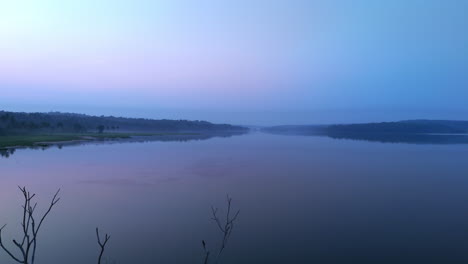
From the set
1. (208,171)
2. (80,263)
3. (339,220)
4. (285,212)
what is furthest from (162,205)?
(208,171)

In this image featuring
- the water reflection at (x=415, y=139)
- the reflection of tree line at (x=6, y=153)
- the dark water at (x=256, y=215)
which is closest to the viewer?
the dark water at (x=256, y=215)

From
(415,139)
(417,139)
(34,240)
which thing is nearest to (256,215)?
(34,240)

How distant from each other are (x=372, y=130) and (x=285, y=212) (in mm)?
175525

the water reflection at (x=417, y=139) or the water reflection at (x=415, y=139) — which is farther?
the water reflection at (x=415, y=139)

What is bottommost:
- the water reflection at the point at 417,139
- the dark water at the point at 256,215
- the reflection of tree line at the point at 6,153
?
the dark water at the point at 256,215

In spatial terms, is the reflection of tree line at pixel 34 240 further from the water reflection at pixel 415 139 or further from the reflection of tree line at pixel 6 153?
the water reflection at pixel 415 139

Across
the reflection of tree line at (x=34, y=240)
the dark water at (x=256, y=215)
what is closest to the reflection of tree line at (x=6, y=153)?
the dark water at (x=256, y=215)

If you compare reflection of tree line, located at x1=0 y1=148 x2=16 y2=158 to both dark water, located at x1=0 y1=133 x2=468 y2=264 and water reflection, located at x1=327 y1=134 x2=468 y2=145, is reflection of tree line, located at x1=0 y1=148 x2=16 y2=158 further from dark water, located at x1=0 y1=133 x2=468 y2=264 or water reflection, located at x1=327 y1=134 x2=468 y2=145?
water reflection, located at x1=327 y1=134 x2=468 y2=145

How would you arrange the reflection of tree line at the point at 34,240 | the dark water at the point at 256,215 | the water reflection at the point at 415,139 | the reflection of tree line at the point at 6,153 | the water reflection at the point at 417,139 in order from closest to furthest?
the reflection of tree line at the point at 34,240
the dark water at the point at 256,215
the reflection of tree line at the point at 6,153
the water reflection at the point at 417,139
the water reflection at the point at 415,139

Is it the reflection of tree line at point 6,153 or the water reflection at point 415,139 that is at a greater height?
the water reflection at point 415,139

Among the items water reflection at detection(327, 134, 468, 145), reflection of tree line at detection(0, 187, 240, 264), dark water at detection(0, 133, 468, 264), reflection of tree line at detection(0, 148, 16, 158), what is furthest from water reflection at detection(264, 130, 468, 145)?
reflection of tree line at detection(0, 187, 240, 264)

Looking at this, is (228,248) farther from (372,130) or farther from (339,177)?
(372,130)

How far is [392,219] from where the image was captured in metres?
11.1

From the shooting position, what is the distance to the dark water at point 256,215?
27.1 feet
